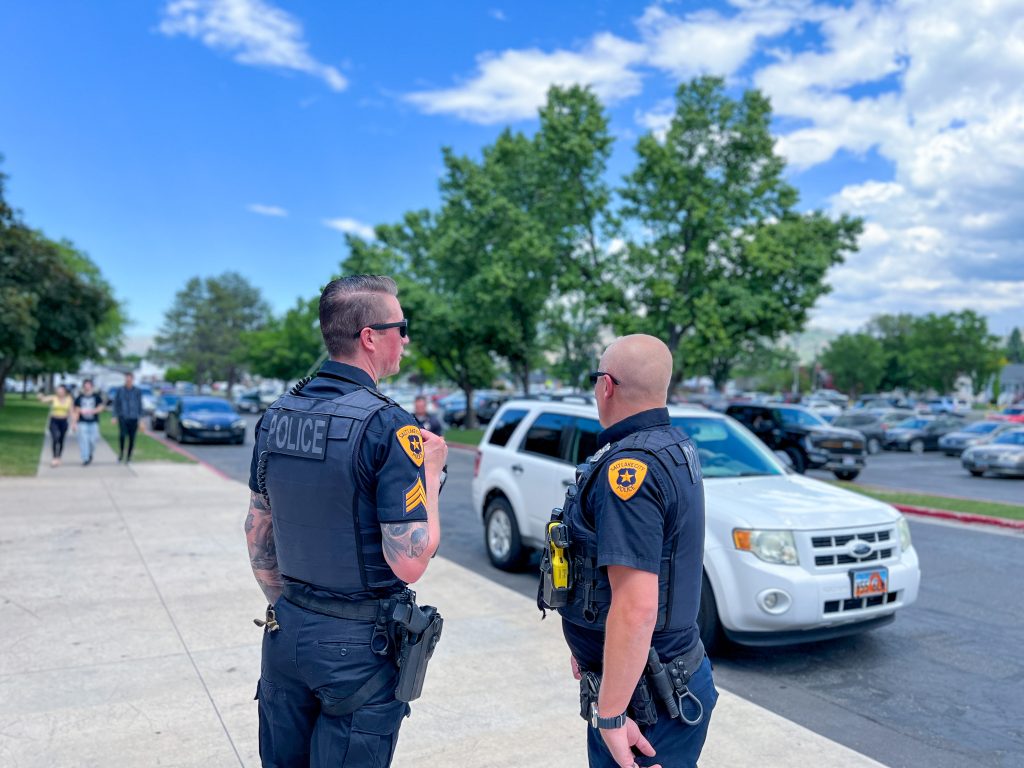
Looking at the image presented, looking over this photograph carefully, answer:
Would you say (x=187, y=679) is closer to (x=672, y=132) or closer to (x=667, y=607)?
(x=667, y=607)

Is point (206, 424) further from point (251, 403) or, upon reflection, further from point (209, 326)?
point (209, 326)

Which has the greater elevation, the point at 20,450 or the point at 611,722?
the point at 611,722

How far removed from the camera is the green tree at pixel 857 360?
98.1m

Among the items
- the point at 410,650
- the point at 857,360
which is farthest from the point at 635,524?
the point at 857,360

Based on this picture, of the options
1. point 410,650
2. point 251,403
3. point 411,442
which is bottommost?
point 251,403

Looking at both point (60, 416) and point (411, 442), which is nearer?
point (411, 442)

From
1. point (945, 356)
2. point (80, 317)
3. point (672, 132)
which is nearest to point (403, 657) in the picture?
point (80, 317)

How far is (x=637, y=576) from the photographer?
6.54 feet

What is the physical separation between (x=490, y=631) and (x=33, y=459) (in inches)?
562

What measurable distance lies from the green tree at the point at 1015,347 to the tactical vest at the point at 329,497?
172 metres

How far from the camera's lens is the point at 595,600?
2.17m

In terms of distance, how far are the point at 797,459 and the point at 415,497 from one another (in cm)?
1764

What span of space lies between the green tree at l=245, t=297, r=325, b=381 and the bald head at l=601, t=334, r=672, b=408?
70.1m

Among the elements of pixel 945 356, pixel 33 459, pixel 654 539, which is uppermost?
pixel 945 356
